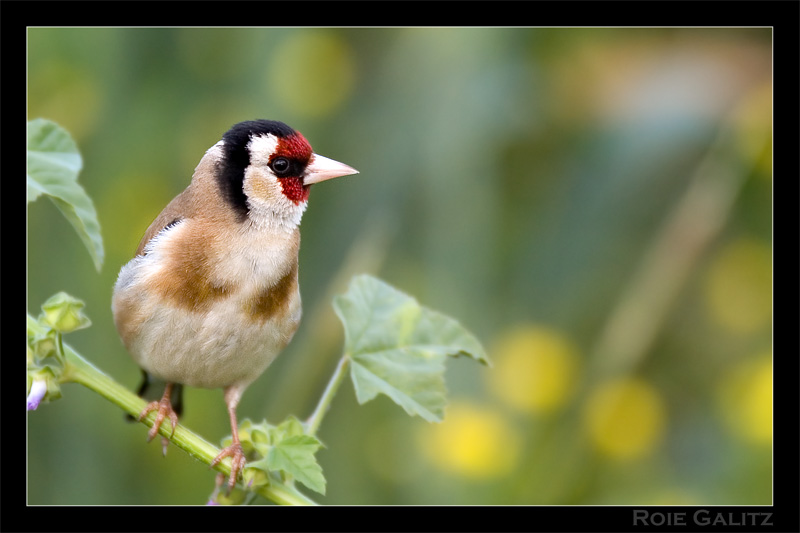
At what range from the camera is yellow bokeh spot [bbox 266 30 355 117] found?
377 centimetres

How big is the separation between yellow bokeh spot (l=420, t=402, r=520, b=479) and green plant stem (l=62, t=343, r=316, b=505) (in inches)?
70.8

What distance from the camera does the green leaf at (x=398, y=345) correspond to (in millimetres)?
1924

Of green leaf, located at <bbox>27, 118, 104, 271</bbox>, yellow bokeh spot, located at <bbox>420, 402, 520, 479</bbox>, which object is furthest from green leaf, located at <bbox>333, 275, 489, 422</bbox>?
yellow bokeh spot, located at <bbox>420, 402, 520, 479</bbox>

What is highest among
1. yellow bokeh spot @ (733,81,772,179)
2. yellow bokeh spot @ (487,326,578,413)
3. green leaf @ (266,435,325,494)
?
yellow bokeh spot @ (733,81,772,179)

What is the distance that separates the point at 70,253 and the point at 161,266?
1135mm

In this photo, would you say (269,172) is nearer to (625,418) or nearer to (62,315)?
(62,315)

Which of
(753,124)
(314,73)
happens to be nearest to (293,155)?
(314,73)

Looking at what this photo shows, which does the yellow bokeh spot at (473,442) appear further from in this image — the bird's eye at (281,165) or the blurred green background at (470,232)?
the bird's eye at (281,165)

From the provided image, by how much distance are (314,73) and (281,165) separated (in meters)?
1.87

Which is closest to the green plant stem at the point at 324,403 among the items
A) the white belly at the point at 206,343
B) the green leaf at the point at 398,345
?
the green leaf at the point at 398,345

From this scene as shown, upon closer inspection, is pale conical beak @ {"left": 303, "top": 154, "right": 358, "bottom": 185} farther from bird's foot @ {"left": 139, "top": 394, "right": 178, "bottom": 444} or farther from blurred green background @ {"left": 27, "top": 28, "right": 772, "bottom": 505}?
blurred green background @ {"left": 27, "top": 28, "right": 772, "bottom": 505}

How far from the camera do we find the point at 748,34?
4.05 meters

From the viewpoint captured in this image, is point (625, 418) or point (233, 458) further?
point (625, 418)

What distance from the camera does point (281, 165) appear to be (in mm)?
2160
